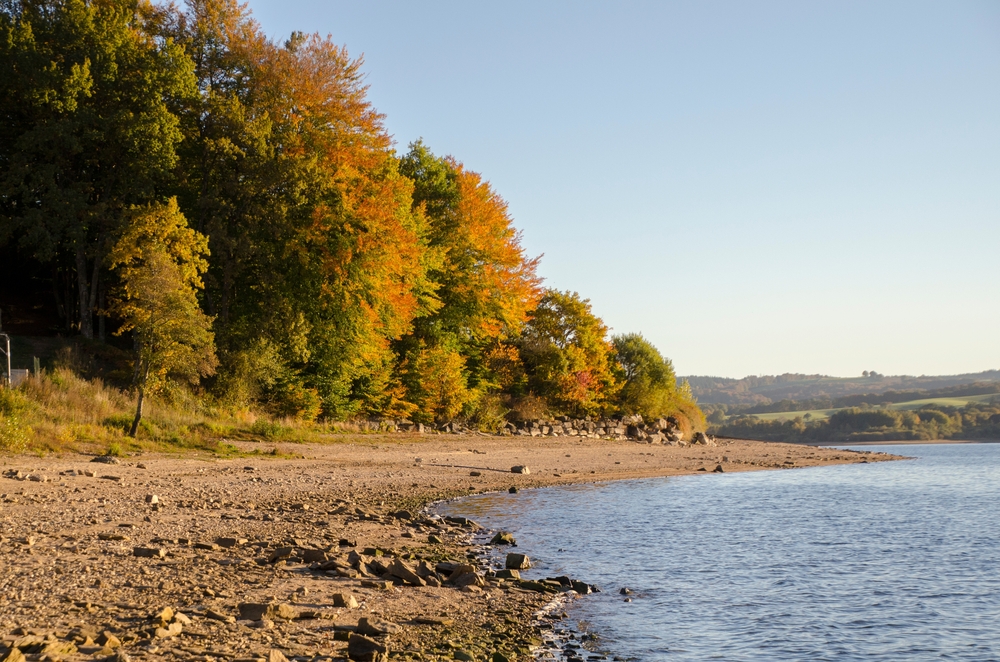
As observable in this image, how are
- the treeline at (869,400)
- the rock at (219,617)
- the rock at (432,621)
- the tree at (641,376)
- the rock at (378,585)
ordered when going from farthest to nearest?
the treeline at (869,400) < the tree at (641,376) < the rock at (378,585) < the rock at (432,621) < the rock at (219,617)

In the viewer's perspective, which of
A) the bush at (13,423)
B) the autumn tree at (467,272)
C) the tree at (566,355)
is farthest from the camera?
the tree at (566,355)

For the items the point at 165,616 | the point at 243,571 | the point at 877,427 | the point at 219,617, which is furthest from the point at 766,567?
the point at 877,427

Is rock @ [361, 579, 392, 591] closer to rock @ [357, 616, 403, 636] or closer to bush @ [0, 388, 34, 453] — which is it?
rock @ [357, 616, 403, 636]

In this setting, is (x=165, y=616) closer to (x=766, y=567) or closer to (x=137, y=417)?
(x=766, y=567)

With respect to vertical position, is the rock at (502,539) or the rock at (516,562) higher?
the rock at (516,562)

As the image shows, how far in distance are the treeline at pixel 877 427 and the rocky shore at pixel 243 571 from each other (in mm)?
100401

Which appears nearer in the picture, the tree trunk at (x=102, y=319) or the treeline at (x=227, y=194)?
the treeline at (x=227, y=194)

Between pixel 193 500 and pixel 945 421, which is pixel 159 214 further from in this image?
pixel 945 421

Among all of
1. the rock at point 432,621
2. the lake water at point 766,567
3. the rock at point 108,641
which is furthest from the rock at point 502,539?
the rock at point 108,641

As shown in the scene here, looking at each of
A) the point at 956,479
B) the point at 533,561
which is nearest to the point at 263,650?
the point at 533,561

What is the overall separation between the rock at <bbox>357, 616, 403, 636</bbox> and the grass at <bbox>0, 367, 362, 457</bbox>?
15075 millimetres

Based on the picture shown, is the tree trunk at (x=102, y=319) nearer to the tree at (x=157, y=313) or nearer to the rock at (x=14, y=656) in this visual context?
the tree at (x=157, y=313)

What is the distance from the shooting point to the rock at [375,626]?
921 cm

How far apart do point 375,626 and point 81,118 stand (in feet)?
93.0
